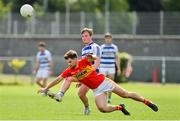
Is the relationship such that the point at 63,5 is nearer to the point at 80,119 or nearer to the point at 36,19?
the point at 36,19

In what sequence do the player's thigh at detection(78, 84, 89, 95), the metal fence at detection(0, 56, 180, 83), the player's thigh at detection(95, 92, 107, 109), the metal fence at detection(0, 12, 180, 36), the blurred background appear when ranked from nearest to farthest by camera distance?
the player's thigh at detection(95, 92, 107, 109) → the player's thigh at detection(78, 84, 89, 95) → the metal fence at detection(0, 12, 180, 36) → the blurred background → the metal fence at detection(0, 56, 180, 83)

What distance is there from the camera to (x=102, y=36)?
53.1m

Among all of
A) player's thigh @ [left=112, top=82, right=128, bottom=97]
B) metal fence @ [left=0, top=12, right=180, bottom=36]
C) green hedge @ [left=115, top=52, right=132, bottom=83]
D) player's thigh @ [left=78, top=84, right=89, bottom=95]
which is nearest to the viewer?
player's thigh @ [left=112, top=82, right=128, bottom=97]

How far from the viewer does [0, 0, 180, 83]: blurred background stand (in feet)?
165

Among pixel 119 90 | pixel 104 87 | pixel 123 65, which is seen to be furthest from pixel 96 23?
pixel 104 87

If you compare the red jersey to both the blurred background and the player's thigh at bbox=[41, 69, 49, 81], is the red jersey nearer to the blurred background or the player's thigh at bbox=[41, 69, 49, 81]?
the player's thigh at bbox=[41, 69, 49, 81]

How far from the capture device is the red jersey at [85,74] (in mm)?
18234

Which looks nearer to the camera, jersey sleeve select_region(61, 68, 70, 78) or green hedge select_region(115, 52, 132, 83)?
jersey sleeve select_region(61, 68, 70, 78)

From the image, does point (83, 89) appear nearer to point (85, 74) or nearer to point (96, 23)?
point (85, 74)

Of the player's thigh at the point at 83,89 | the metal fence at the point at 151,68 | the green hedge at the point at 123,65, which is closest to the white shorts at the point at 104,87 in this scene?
the player's thigh at the point at 83,89

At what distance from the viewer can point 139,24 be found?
5112 cm

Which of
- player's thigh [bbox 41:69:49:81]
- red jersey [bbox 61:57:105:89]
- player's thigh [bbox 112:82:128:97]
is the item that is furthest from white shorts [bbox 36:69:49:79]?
red jersey [bbox 61:57:105:89]

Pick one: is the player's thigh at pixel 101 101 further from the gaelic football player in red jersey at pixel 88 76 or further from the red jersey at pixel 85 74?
the red jersey at pixel 85 74

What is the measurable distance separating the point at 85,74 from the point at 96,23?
3477cm
